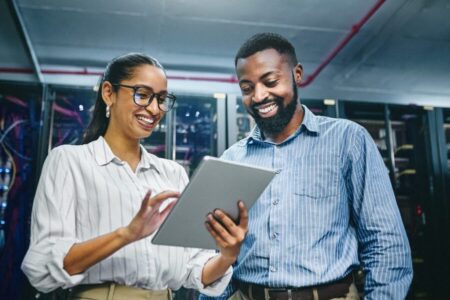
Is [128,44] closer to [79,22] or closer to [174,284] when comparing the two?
[79,22]

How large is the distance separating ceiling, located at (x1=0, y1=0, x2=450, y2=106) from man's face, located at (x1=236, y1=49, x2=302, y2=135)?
5.41ft

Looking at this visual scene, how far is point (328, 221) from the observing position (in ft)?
4.50

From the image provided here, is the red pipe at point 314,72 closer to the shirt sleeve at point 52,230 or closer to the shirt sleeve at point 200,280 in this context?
the shirt sleeve at point 200,280

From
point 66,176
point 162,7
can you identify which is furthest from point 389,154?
point 66,176

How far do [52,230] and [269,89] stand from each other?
97 centimetres

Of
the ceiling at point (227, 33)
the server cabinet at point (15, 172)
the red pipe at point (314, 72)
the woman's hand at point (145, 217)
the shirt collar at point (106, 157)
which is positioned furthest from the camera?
the red pipe at point (314, 72)

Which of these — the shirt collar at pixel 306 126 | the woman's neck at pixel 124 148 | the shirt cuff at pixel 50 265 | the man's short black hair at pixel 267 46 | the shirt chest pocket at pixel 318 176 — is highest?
the man's short black hair at pixel 267 46

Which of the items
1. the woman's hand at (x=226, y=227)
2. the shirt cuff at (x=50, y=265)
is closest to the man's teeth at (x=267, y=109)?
the woman's hand at (x=226, y=227)

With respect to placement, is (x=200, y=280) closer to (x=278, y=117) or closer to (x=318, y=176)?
(x=318, y=176)

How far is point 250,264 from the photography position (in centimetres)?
139

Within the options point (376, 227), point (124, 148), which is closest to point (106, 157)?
point (124, 148)

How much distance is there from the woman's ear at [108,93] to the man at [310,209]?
58 cm

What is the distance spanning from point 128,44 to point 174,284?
3.05m

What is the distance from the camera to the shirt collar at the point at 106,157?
1157mm
